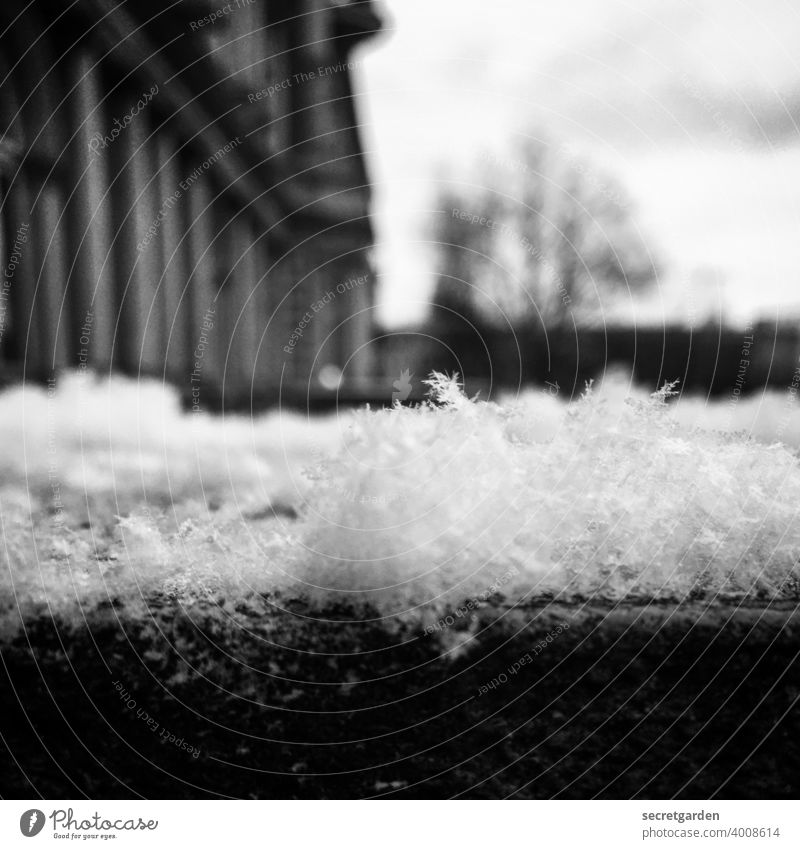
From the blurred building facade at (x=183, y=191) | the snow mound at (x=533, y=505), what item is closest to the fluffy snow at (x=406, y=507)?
the snow mound at (x=533, y=505)

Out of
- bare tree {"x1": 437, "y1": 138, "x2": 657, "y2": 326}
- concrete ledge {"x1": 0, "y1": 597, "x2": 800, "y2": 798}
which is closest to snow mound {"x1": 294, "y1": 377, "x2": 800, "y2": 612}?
concrete ledge {"x1": 0, "y1": 597, "x2": 800, "y2": 798}

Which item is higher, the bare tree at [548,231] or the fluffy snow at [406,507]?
the bare tree at [548,231]

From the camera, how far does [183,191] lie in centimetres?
213

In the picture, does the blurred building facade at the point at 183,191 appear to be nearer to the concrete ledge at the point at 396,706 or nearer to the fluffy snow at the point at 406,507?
the fluffy snow at the point at 406,507

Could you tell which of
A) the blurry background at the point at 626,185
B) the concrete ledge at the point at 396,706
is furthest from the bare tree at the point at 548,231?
the concrete ledge at the point at 396,706

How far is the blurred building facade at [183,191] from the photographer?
1.83 m

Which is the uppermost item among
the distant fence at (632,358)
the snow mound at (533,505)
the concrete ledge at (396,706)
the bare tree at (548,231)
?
the bare tree at (548,231)

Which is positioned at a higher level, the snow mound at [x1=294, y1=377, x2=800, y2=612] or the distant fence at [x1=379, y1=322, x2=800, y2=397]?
the distant fence at [x1=379, y1=322, x2=800, y2=397]

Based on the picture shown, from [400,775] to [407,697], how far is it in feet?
0.66

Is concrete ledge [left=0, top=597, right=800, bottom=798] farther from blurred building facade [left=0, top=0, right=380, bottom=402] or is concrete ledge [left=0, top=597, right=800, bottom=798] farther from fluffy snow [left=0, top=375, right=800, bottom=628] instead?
blurred building facade [left=0, top=0, right=380, bottom=402]

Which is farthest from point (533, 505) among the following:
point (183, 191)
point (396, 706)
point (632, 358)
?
point (183, 191)

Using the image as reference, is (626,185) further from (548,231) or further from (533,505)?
(533,505)

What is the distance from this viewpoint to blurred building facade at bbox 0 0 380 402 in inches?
72.0
